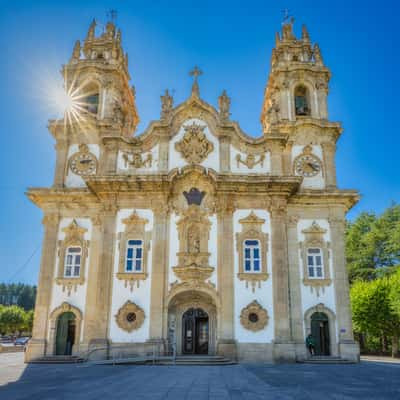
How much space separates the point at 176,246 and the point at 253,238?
4.98m

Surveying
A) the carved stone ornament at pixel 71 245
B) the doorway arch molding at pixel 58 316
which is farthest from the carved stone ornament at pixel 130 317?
the carved stone ornament at pixel 71 245

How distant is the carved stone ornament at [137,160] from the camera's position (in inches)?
1148

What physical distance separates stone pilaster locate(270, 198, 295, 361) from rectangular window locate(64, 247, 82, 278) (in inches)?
493

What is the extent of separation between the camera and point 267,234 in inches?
1078

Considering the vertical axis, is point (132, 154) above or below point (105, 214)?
above

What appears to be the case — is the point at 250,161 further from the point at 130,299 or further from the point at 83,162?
the point at 130,299

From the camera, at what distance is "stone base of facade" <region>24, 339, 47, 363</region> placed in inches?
998

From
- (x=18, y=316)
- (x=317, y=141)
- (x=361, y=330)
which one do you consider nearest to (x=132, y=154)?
(x=317, y=141)

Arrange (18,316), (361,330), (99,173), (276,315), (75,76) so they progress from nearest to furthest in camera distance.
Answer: (276,315), (99,173), (75,76), (361,330), (18,316)

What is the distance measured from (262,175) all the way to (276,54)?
1292 centimetres

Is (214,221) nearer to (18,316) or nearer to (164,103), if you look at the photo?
(164,103)

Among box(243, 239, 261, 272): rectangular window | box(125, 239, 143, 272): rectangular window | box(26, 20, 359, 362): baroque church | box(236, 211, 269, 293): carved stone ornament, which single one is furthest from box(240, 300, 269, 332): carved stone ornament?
box(125, 239, 143, 272): rectangular window

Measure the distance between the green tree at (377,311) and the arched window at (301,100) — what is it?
1636 cm

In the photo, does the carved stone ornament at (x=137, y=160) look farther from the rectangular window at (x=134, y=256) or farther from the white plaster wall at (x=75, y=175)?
the rectangular window at (x=134, y=256)
